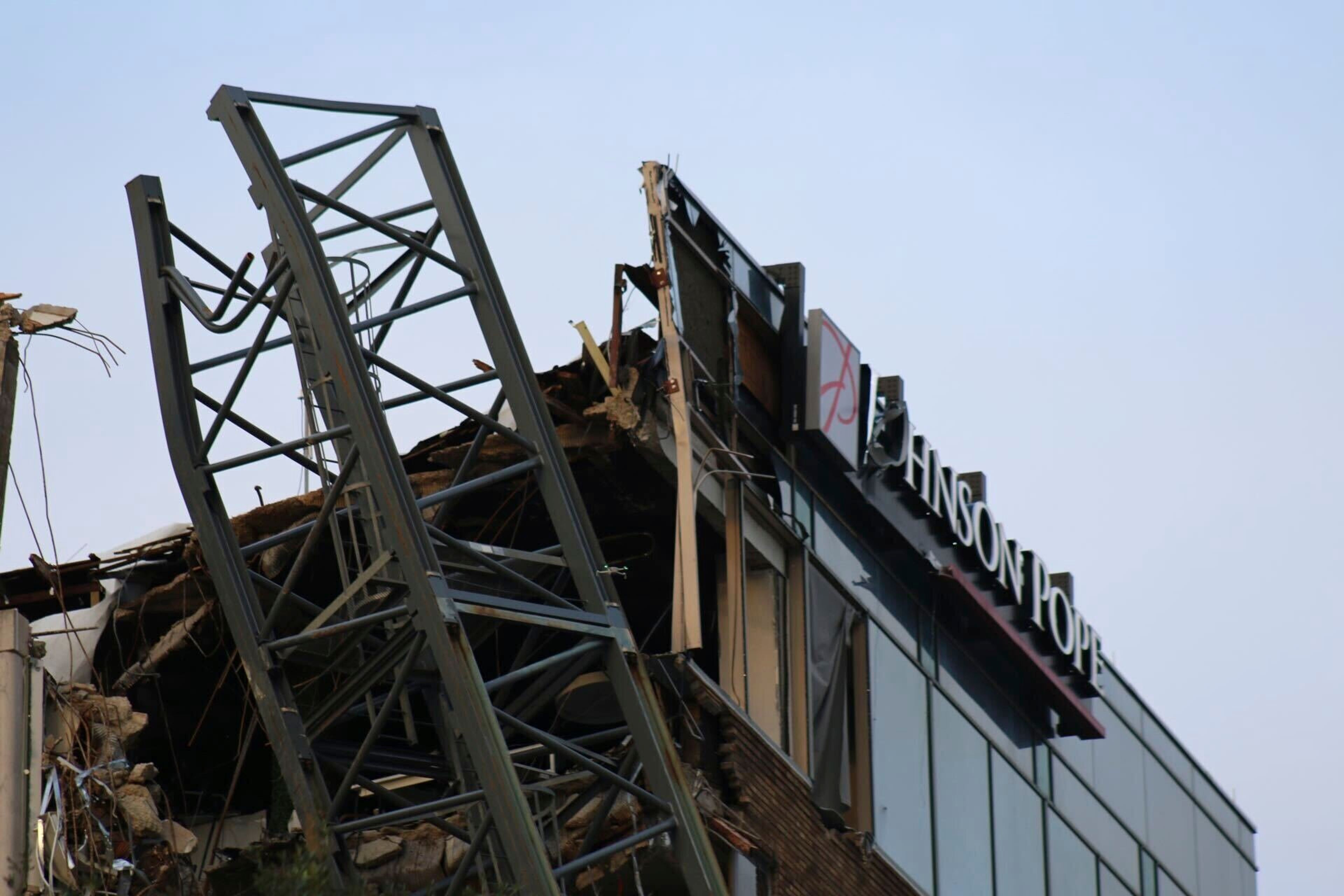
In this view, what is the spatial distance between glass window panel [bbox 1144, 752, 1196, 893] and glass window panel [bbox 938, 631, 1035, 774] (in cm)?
527

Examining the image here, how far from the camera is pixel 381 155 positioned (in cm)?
1672

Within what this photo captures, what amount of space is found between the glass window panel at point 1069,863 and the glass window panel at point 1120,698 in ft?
8.51

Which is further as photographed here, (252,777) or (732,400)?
(252,777)

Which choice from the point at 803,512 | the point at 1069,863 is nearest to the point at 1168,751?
the point at 1069,863

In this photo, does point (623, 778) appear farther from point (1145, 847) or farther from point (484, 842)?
point (1145, 847)

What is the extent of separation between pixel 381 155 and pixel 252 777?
8.02 metres

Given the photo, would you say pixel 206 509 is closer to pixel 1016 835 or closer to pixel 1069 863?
pixel 1016 835

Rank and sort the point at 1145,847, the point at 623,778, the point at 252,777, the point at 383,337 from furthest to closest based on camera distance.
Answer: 1. the point at 1145,847
2. the point at 252,777
3. the point at 383,337
4. the point at 623,778

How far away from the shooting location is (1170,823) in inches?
1191

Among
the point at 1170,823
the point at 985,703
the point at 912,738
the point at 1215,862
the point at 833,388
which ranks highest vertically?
the point at 833,388

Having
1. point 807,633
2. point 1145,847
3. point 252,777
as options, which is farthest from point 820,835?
point 1145,847

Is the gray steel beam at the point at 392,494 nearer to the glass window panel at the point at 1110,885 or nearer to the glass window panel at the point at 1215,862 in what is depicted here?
the glass window panel at the point at 1110,885

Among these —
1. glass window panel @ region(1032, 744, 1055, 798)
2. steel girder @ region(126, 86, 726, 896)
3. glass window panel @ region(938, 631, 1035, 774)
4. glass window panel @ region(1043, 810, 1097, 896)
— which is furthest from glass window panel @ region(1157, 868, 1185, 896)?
steel girder @ region(126, 86, 726, 896)

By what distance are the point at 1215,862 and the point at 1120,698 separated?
4.72 metres
